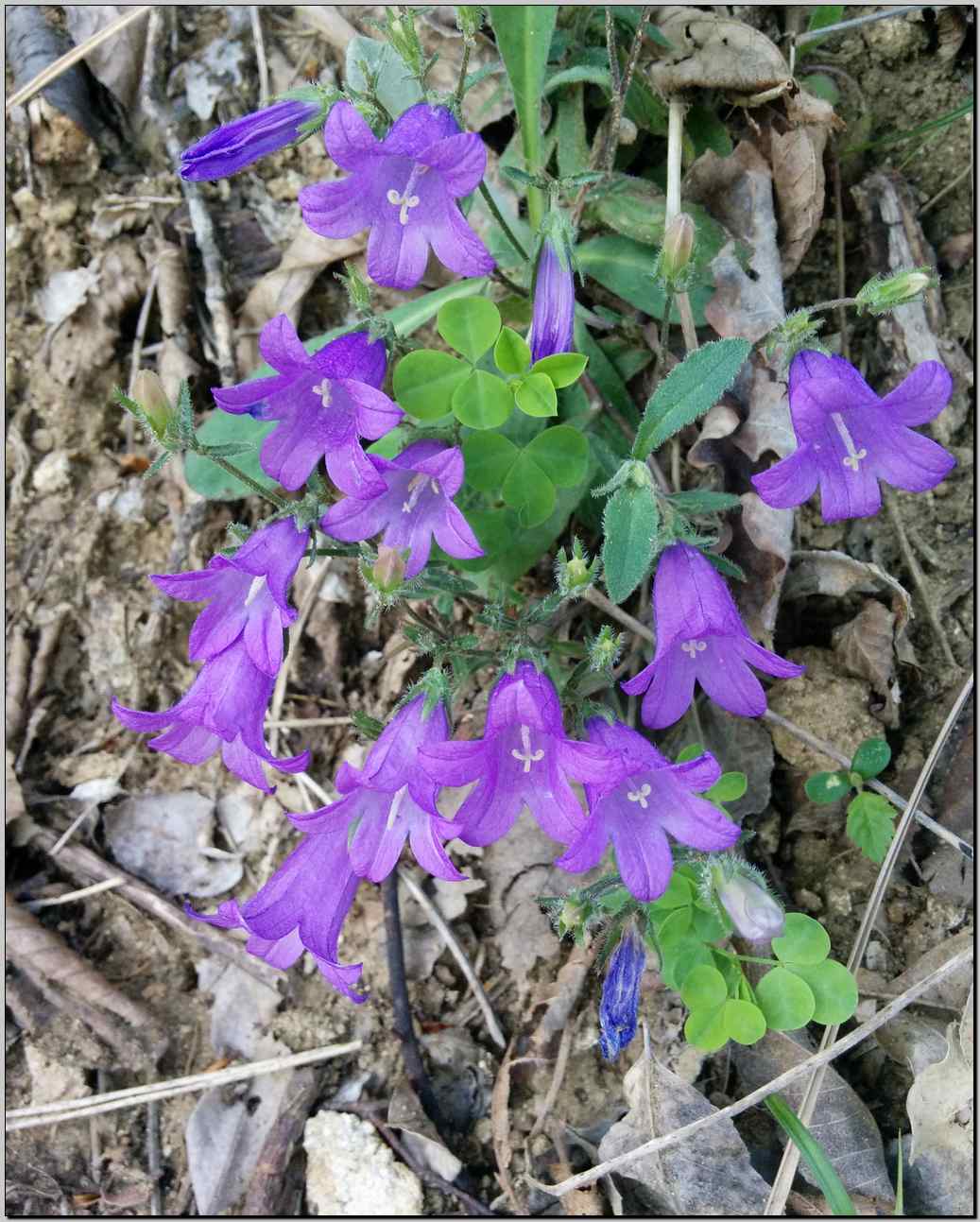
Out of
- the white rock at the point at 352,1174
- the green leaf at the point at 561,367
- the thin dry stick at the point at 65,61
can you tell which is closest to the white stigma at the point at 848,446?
the green leaf at the point at 561,367

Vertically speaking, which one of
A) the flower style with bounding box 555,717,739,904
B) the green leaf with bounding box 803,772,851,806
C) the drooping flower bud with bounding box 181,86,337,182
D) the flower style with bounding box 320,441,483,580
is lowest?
the green leaf with bounding box 803,772,851,806

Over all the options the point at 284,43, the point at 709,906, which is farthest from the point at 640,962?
the point at 284,43

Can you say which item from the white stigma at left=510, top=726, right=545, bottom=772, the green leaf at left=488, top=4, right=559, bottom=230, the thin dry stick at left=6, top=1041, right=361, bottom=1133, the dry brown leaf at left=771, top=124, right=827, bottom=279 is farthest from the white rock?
the green leaf at left=488, top=4, right=559, bottom=230

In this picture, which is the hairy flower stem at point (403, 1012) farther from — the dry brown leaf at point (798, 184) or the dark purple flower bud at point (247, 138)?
the dry brown leaf at point (798, 184)

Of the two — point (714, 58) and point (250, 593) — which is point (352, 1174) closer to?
point (250, 593)

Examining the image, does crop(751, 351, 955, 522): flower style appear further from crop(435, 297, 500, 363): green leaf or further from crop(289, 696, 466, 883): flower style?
crop(289, 696, 466, 883): flower style

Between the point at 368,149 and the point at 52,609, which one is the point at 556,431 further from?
the point at 52,609
